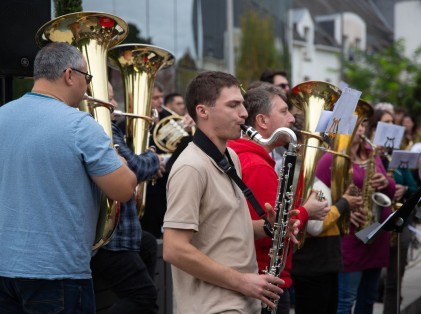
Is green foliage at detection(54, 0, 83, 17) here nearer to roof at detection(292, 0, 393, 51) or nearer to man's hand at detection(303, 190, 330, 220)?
man's hand at detection(303, 190, 330, 220)

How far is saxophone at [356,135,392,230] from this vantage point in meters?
6.09

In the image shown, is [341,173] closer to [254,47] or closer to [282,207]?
[282,207]

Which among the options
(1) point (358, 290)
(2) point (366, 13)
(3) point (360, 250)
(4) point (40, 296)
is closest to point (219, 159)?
(4) point (40, 296)

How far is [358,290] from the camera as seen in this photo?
20.6 ft

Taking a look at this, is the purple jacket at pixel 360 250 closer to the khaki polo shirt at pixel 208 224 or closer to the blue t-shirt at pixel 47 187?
the khaki polo shirt at pixel 208 224

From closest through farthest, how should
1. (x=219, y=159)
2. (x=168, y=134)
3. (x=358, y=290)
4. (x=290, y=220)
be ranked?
(x=219, y=159), (x=290, y=220), (x=358, y=290), (x=168, y=134)

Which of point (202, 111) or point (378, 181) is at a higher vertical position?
point (202, 111)

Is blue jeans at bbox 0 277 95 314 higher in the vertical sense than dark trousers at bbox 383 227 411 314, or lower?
higher

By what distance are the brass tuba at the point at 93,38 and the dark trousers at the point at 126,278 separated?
0.89 metres

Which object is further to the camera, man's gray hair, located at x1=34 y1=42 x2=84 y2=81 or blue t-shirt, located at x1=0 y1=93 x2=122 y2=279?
man's gray hair, located at x1=34 y1=42 x2=84 y2=81

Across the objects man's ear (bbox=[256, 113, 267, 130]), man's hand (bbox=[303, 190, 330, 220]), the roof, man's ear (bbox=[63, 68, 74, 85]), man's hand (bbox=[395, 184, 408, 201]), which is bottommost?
man's hand (bbox=[395, 184, 408, 201])

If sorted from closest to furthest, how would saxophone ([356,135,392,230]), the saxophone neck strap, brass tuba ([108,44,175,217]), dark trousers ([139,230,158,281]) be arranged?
the saxophone neck strap → brass tuba ([108,44,175,217]) → dark trousers ([139,230,158,281]) → saxophone ([356,135,392,230])

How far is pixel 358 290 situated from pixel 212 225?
322 cm

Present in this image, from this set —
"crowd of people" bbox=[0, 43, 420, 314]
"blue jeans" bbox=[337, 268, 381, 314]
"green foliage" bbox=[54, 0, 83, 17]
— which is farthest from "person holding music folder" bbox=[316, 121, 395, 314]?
"crowd of people" bbox=[0, 43, 420, 314]
